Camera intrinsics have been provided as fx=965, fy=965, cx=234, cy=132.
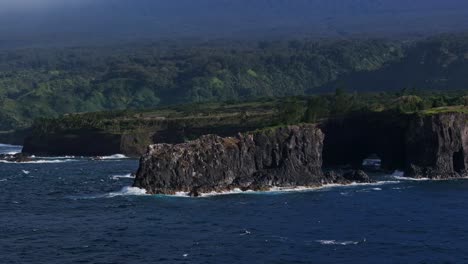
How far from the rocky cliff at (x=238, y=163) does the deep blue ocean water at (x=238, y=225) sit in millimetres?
2725

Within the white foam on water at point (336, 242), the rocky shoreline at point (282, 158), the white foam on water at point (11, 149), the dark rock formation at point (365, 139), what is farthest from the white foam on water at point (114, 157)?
the white foam on water at point (336, 242)

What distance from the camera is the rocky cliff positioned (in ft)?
278

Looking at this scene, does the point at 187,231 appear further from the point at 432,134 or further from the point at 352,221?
the point at 432,134

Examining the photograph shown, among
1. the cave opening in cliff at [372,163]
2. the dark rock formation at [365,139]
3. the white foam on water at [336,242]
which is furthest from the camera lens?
the cave opening in cliff at [372,163]

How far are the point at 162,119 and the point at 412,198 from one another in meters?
77.0

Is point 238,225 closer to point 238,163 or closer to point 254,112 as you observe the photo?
point 238,163

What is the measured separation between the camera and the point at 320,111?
116m

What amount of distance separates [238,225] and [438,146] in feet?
109

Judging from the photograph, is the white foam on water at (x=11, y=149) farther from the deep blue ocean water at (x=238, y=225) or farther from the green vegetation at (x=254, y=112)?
the deep blue ocean water at (x=238, y=225)

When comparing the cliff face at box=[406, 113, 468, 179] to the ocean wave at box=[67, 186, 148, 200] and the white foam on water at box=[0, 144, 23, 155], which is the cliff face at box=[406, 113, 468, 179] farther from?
the white foam on water at box=[0, 144, 23, 155]

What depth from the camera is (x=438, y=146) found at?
9556cm

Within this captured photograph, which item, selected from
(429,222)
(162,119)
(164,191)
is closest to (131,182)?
(164,191)

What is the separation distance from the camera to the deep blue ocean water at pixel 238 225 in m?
60.4

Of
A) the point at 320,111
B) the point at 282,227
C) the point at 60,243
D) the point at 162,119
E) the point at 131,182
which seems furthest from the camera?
the point at 162,119
